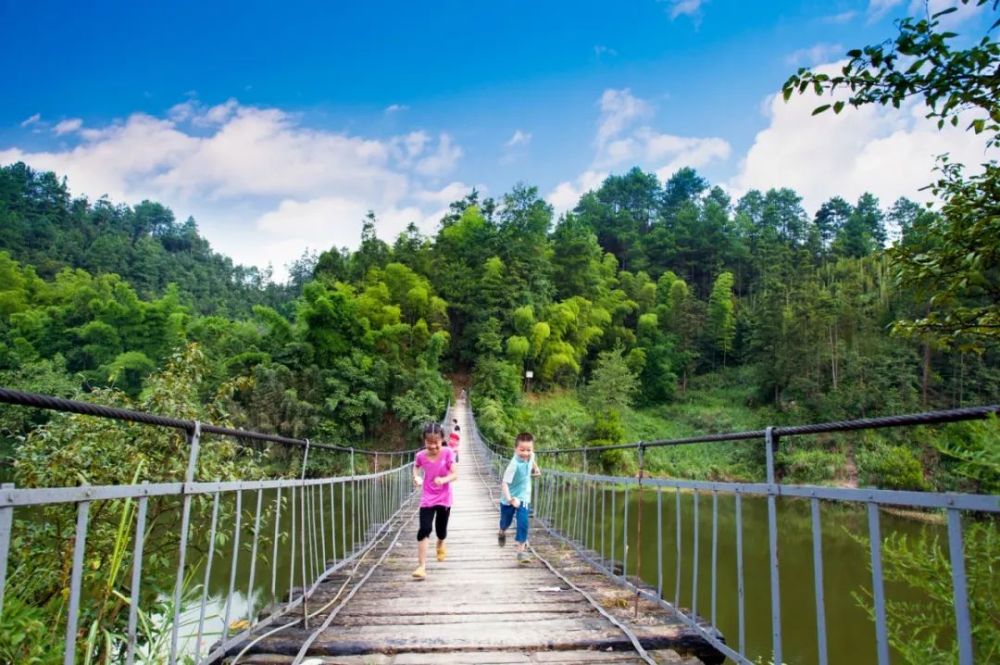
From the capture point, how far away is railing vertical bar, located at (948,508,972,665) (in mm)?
1057

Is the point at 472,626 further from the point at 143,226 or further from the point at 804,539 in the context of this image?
the point at 143,226

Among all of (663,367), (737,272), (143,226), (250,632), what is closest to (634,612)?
(250,632)

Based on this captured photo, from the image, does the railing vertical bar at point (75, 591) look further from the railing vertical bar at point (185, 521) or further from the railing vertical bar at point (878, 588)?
the railing vertical bar at point (878, 588)

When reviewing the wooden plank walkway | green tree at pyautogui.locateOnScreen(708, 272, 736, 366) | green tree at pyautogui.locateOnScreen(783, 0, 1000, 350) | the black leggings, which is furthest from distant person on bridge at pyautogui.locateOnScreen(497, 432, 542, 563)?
green tree at pyautogui.locateOnScreen(708, 272, 736, 366)

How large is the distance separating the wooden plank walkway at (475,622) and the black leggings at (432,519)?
0.26 meters

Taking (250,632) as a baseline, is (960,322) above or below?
above

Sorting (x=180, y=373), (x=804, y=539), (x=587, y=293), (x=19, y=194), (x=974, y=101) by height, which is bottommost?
(x=804, y=539)

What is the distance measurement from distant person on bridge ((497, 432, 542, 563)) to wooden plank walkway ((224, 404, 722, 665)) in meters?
0.45

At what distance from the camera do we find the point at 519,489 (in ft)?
15.6

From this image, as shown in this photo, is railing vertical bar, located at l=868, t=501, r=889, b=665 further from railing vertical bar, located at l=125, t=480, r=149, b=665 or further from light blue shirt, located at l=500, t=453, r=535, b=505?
light blue shirt, located at l=500, t=453, r=535, b=505

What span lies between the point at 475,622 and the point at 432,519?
5.04 feet

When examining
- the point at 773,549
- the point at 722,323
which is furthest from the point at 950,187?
the point at 722,323

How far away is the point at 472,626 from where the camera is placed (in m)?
2.47

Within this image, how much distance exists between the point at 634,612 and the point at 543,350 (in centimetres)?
2833
